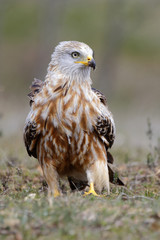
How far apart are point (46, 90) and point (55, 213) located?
244 centimetres

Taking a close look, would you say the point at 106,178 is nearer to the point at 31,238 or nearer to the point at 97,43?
the point at 31,238

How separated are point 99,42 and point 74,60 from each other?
119ft

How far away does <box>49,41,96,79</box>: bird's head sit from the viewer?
20.3 feet

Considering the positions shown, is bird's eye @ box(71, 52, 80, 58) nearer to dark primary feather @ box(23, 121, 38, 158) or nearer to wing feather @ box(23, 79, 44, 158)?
wing feather @ box(23, 79, 44, 158)

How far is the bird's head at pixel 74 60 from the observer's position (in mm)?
→ 6184

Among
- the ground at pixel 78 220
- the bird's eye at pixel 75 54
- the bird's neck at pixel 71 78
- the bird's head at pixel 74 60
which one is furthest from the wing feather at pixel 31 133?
the ground at pixel 78 220

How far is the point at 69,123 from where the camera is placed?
6059mm

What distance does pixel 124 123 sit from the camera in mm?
16516

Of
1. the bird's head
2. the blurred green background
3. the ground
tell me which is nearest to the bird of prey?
the bird's head

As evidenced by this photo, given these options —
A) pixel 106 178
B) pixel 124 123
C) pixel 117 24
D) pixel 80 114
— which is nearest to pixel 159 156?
pixel 106 178

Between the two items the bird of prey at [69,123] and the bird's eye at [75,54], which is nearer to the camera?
the bird of prey at [69,123]

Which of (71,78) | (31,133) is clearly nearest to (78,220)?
(31,133)

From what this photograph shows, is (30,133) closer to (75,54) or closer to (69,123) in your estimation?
(69,123)

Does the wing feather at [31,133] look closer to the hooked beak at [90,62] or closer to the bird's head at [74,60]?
the bird's head at [74,60]
